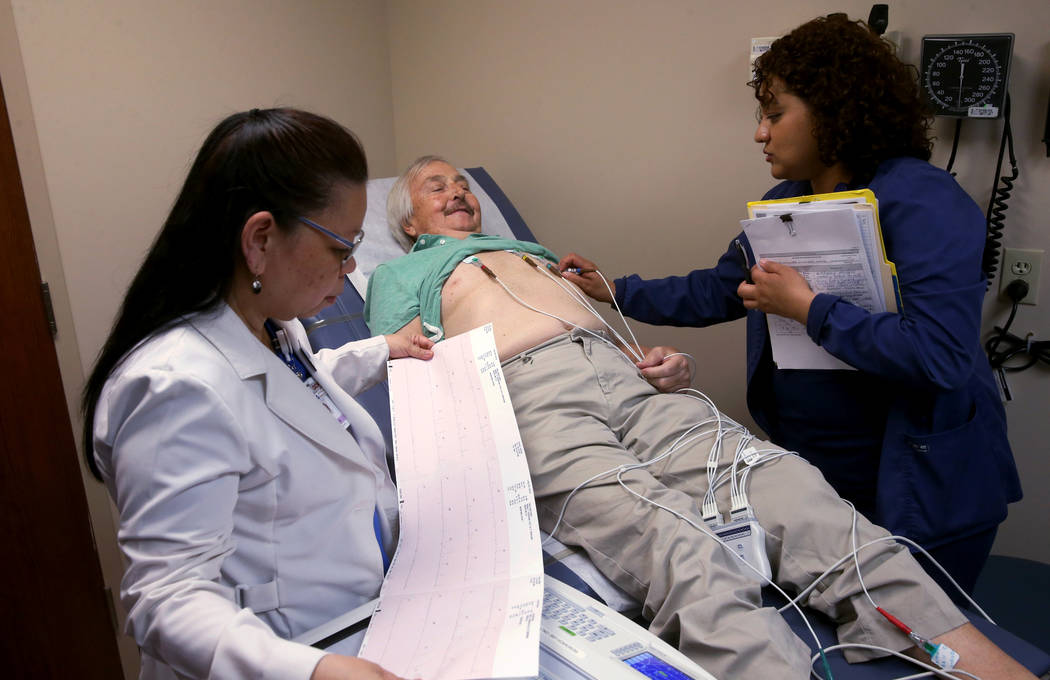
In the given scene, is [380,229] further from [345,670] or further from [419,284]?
[345,670]

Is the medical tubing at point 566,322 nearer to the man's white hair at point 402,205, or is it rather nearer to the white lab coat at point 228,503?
the man's white hair at point 402,205

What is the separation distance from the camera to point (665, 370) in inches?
67.7

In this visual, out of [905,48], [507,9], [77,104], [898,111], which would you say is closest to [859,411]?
[898,111]

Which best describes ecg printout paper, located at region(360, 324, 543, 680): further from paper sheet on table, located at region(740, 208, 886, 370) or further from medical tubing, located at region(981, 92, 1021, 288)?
medical tubing, located at region(981, 92, 1021, 288)

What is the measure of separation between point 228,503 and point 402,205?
1.48 m


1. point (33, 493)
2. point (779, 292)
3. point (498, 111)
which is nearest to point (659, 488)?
point (779, 292)

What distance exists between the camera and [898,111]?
1.56 metres

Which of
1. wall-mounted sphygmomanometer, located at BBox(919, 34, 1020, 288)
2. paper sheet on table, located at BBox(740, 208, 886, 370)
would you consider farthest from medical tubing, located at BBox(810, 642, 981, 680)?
wall-mounted sphygmomanometer, located at BBox(919, 34, 1020, 288)

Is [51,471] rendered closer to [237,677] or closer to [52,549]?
[52,549]

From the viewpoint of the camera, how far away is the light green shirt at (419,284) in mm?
1848

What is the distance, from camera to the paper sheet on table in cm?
143

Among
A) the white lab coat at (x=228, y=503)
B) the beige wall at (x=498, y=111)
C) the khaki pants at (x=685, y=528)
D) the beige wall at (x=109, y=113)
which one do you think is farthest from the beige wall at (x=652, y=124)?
the white lab coat at (x=228, y=503)

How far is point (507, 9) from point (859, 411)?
1875mm

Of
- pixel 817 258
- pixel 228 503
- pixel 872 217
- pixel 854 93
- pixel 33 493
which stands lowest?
pixel 33 493
